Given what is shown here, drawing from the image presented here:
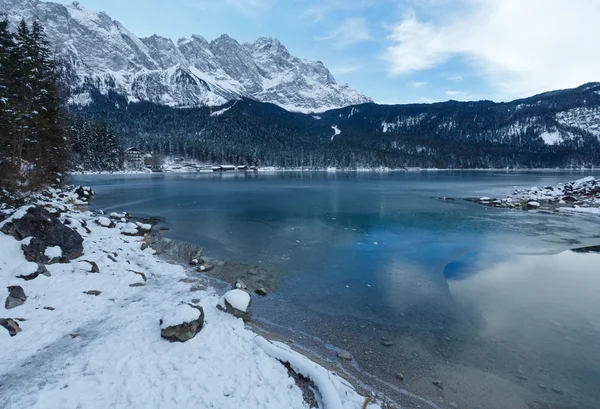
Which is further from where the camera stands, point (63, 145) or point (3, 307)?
point (63, 145)

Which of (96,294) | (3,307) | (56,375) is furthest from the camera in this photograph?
(96,294)

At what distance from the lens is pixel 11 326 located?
28.6 feet

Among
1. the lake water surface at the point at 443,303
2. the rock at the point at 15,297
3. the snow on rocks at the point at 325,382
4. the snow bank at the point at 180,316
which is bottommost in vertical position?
the lake water surface at the point at 443,303

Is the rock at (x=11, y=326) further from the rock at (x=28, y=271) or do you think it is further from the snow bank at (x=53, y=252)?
the snow bank at (x=53, y=252)

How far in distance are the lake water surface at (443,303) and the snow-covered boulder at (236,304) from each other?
931 mm

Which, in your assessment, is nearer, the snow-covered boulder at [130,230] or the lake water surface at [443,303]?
the lake water surface at [443,303]

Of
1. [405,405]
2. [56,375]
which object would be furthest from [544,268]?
[56,375]

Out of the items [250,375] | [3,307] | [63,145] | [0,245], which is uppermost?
[63,145]

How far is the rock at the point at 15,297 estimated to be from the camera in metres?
9.79

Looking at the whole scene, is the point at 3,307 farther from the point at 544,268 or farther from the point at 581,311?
the point at 544,268

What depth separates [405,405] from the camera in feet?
25.0

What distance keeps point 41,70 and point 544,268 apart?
4520 centimetres

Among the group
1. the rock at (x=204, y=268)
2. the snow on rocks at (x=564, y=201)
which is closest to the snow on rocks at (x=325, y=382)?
the rock at (x=204, y=268)

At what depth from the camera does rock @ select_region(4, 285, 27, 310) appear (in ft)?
32.1
